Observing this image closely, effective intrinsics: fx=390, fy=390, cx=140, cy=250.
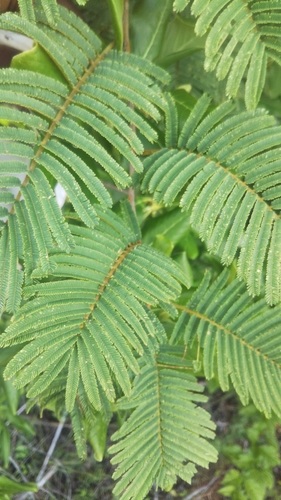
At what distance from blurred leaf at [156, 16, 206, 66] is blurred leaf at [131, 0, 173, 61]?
0.09ft

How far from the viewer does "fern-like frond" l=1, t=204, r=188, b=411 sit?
0.68m

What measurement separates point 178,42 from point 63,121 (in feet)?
1.41

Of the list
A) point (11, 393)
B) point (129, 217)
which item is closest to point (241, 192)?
point (129, 217)

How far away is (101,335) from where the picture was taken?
0.70 m

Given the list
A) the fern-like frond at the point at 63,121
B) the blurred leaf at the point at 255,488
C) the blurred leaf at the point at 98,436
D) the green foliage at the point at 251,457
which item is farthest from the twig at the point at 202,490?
the fern-like frond at the point at 63,121

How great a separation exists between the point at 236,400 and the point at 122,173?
1529mm

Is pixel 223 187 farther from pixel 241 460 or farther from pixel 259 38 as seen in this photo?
pixel 241 460

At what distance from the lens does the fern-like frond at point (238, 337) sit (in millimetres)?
881

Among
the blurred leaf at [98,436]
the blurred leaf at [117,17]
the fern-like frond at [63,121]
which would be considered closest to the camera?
the fern-like frond at [63,121]

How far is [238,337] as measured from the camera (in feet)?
2.98

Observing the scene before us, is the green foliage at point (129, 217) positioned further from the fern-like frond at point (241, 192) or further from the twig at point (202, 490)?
the twig at point (202, 490)

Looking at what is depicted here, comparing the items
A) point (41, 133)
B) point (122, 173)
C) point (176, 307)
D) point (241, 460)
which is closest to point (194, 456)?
point (176, 307)

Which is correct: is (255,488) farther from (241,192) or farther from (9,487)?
(241,192)

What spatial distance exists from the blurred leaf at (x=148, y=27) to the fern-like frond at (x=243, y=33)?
0.61 ft
